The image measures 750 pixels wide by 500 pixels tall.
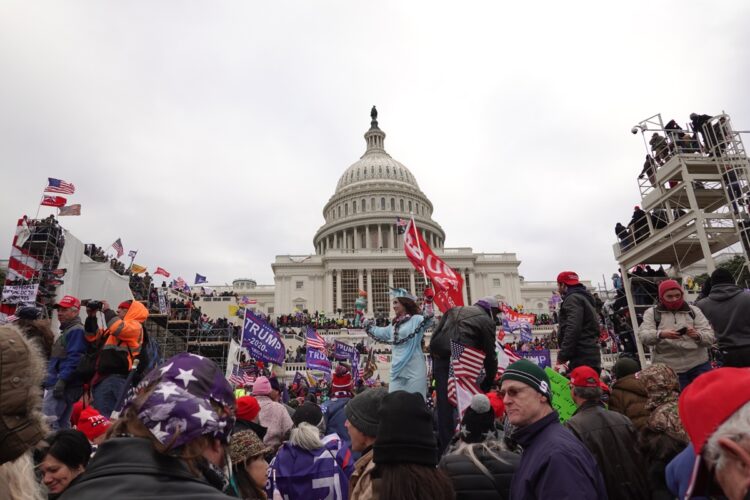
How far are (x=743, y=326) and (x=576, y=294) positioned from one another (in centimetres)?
203

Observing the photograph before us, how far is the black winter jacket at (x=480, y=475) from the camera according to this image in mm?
3154

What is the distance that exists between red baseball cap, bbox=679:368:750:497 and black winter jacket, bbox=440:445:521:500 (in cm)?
172

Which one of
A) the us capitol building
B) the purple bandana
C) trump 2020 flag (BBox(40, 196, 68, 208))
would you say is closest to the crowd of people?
the purple bandana

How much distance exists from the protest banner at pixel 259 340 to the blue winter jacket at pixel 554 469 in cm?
1021

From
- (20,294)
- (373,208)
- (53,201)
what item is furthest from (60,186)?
(373,208)

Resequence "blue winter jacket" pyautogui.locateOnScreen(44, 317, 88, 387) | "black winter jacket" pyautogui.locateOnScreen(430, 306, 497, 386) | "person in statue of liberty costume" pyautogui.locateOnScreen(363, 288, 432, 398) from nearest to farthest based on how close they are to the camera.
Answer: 1. "black winter jacket" pyautogui.locateOnScreen(430, 306, 497, 386)
2. "person in statue of liberty costume" pyautogui.locateOnScreen(363, 288, 432, 398)
3. "blue winter jacket" pyautogui.locateOnScreen(44, 317, 88, 387)

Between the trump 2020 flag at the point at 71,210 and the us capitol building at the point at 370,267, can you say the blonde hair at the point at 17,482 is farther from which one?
the us capitol building at the point at 370,267

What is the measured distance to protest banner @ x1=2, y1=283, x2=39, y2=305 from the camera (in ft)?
64.1

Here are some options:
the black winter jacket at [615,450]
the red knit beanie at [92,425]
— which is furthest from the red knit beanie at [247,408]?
the black winter jacket at [615,450]

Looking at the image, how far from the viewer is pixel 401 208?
265ft

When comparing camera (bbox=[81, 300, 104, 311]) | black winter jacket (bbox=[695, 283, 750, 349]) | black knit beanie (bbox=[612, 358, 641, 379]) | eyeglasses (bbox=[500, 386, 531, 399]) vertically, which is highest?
camera (bbox=[81, 300, 104, 311])

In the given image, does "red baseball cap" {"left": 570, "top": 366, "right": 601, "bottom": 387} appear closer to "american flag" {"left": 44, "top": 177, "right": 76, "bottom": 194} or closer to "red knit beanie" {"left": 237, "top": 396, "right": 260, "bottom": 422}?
"red knit beanie" {"left": 237, "top": 396, "right": 260, "bottom": 422}

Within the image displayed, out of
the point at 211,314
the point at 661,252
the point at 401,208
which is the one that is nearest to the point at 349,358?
the point at 661,252

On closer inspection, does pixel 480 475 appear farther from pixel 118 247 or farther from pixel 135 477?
pixel 118 247
